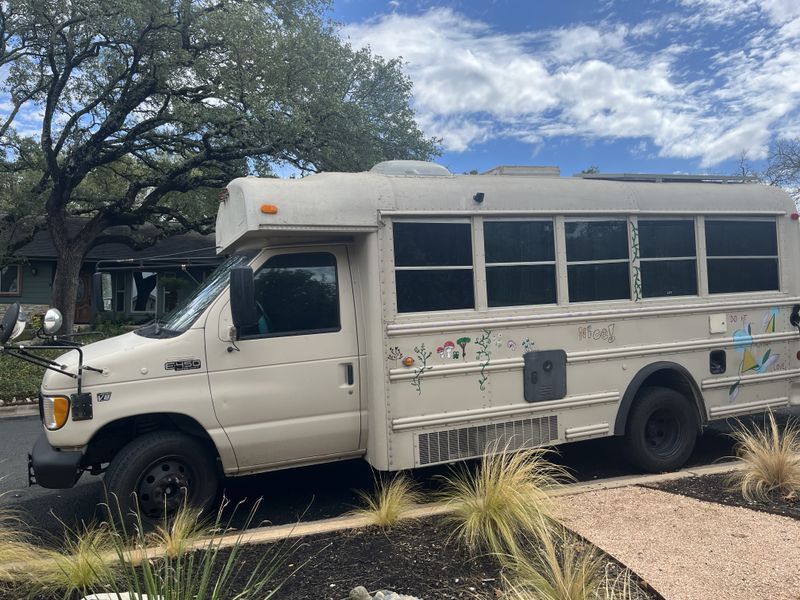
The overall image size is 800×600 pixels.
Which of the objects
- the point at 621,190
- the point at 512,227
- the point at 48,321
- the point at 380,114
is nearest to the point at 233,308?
the point at 48,321

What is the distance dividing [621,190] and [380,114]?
504 inches

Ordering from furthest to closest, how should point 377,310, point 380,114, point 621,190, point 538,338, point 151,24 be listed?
point 380,114 < point 151,24 < point 621,190 < point 538,338 < point 377,310

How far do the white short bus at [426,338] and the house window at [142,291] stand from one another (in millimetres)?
20390

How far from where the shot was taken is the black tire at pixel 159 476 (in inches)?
169

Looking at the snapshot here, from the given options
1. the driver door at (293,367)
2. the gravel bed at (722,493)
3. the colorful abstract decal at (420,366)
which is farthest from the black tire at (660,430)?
the driver door at (293,367)

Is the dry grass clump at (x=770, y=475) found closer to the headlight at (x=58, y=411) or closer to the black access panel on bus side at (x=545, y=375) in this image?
the black access panel on bus side at (x=545, y=375)

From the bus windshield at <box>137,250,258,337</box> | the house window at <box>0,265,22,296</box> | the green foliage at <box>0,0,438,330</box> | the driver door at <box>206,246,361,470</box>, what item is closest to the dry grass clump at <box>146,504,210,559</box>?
the driver door at <box>206,246,361,470</box>

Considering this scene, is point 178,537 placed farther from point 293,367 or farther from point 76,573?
point 293,367

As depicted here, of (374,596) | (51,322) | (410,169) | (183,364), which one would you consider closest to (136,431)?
(183,364)

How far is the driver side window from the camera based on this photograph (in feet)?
15.8

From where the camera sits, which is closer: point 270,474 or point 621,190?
point 621,190

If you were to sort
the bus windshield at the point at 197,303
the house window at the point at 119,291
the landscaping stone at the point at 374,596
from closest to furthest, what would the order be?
1. the landscaping stone at the point at 374,596
2. the bus windshield at the point at 197,303
3. the house window at the point at 119,291

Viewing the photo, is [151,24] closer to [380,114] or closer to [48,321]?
[380,114]

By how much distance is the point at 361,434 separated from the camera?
5012 millimetres
